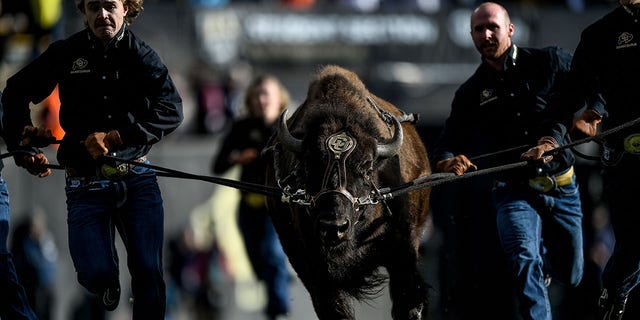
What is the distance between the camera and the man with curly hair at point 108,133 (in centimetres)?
715

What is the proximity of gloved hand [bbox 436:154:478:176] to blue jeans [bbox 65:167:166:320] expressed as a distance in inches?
75.5

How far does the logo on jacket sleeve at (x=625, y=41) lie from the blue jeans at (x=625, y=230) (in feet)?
2.24

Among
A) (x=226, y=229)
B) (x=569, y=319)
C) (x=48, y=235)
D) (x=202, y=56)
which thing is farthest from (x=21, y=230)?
(x=569, y=319)

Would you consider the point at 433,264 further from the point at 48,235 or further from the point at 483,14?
the point at 483,14

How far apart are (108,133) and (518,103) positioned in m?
2.85

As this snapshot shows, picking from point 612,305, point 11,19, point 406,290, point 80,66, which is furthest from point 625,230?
point 11,19

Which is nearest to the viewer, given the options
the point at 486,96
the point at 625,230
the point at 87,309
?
the point at 625,230

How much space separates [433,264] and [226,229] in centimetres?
288

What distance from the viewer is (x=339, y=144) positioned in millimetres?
7438

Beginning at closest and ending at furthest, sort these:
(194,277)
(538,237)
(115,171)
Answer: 1. (115,171)
2. (538,237)
3. (194,277)

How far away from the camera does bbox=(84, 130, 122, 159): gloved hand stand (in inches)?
276

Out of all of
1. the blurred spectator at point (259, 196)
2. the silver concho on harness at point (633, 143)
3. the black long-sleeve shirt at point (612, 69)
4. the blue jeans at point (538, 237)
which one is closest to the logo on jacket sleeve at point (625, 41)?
the black long-sleeve shirt at point (612, 69)

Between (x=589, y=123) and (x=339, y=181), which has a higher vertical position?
(x=589, y=123)

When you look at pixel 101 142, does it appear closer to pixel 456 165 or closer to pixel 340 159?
pixel 340 159
